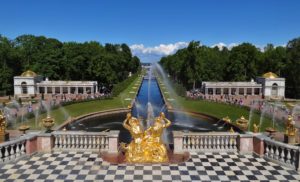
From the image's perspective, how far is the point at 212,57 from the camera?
296ft

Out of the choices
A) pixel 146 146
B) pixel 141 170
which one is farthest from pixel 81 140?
pixel 141 170

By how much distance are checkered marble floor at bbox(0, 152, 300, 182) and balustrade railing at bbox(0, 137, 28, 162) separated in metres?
0.42

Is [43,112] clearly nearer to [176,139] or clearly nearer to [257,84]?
[176,139]

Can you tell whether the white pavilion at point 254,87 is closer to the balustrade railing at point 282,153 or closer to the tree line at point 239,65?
the tree line at point 239,65

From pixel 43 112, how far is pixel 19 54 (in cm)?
3968

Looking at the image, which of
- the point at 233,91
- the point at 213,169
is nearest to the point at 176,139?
→ the point at 213,169

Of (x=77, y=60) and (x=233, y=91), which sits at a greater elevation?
(x=77, y=60)

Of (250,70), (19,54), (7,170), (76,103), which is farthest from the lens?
(250,70)

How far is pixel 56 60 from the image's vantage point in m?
83.6

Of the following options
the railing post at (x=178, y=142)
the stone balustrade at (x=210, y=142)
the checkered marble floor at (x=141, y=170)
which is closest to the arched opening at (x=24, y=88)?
the checkered marble floor at (x=141, y=170)

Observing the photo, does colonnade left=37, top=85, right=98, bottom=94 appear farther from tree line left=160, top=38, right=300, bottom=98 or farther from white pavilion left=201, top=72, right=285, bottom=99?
white pavilion left=201, top=72, right=285, bottom=99

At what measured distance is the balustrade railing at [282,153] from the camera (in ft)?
51.9

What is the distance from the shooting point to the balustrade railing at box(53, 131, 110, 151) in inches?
725

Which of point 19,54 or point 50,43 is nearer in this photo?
point 19,54
